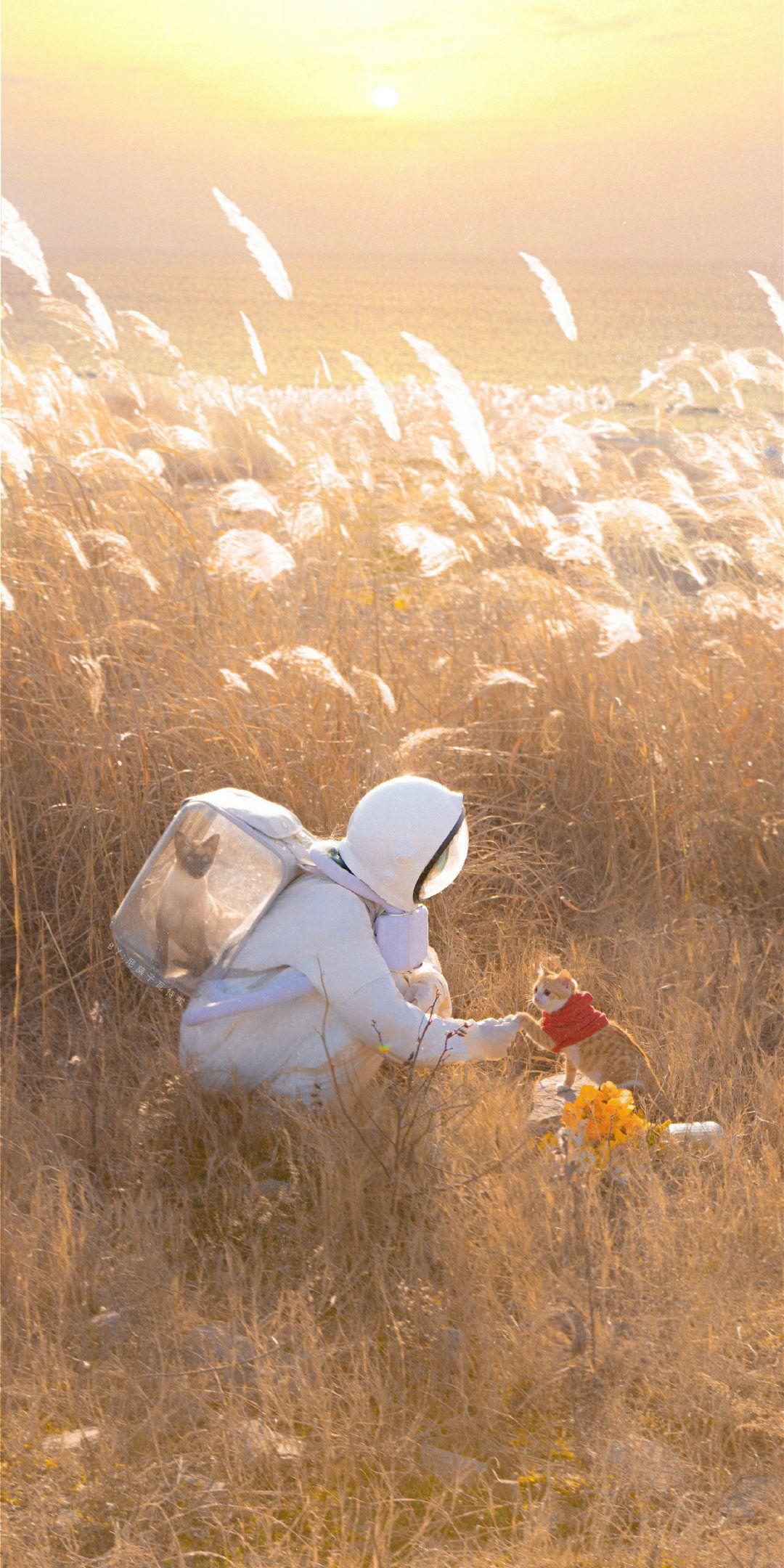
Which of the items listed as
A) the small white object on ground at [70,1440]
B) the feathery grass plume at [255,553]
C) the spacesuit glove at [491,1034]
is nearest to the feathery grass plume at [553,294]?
the feathery grass plume at [255,553]

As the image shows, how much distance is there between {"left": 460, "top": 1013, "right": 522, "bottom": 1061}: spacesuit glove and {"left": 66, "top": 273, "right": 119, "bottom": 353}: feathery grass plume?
3.66 metres

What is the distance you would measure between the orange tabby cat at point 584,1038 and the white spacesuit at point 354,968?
4.8 inches

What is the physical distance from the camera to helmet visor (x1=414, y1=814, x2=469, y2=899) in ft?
8.50

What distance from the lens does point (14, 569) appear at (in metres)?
4.05

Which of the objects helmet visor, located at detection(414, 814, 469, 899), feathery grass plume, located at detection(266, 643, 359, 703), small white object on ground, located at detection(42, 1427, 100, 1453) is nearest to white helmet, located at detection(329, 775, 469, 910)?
helmet visor, located at detection(414, 814, 469, 899)

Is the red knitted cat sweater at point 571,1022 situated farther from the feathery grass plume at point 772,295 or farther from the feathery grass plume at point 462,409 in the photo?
the feathery grass plume at point 772,295

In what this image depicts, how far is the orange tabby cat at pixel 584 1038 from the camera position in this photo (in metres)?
2.66

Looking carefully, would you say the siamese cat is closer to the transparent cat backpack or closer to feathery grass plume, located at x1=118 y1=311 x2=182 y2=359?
the transparent cat backpack

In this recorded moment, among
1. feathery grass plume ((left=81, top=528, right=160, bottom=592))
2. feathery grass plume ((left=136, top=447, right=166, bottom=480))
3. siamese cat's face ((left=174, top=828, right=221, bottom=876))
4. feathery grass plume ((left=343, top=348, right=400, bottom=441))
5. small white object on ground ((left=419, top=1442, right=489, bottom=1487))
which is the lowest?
small white object on ground ((left=419, top=1442, right=489, bottom=1487))

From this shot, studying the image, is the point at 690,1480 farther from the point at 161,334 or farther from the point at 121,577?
the point at 161,334

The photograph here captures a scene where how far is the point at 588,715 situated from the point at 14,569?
6.32 ft

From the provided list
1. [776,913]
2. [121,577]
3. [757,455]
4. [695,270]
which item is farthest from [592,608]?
[695,270]

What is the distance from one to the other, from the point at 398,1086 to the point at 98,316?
12.2 feet

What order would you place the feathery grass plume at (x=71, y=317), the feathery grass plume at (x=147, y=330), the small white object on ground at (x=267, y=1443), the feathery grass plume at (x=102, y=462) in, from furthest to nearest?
the feathery grass plume at (x=147, y=330), the feathery grass plume at (x=71, y=317), the feathery grass plume at (x=102, y=462), the small white object on ground at (x=267, y=1443)
